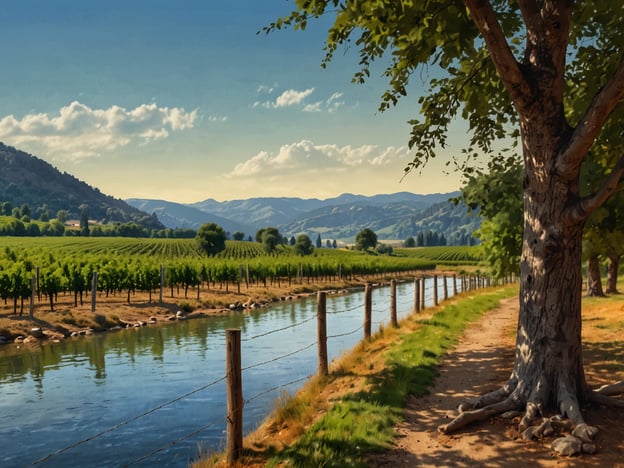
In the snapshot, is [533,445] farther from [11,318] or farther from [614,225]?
[11,318]

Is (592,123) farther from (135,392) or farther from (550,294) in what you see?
(135,392)

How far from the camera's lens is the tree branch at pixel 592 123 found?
23.9 feet

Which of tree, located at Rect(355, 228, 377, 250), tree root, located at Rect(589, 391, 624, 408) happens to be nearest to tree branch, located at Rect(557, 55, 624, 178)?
tree root, located at Rect(589, 391, 624, 408)

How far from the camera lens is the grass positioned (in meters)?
7.37

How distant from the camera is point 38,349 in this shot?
23625mm

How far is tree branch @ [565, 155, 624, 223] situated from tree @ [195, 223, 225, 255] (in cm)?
8692

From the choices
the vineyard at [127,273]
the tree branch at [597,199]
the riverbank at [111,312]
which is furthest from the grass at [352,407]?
the vineyard at [127,273]

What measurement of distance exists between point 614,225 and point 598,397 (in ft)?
51.7

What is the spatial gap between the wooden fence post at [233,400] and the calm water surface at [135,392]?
0.37m

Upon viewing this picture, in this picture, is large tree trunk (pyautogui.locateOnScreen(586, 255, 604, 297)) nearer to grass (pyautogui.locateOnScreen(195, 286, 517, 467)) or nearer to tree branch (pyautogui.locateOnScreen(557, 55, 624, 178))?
grass (pyautogui.locateOnScreen(195, 286, 517, 467))

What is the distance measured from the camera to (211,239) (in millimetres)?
92062

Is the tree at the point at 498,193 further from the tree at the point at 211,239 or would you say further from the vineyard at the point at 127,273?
the tree at the point at 211,239

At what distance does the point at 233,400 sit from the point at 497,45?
269 inches

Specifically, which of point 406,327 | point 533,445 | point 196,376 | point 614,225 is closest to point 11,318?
point 196,376
